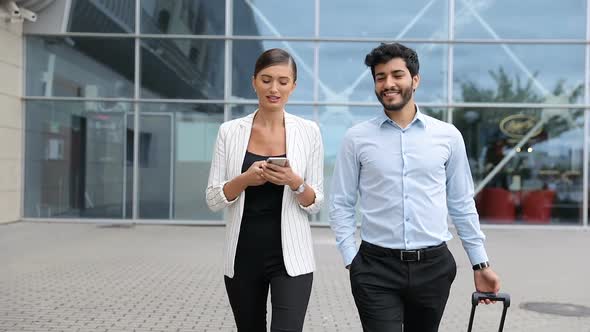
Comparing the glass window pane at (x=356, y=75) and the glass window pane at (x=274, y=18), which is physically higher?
the glass window pane at (x=274, y=18)

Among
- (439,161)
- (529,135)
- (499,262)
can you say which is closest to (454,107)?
(529,135)

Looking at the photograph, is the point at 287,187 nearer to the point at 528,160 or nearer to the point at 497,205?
the point at 497,205

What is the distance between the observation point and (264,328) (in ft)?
9.64

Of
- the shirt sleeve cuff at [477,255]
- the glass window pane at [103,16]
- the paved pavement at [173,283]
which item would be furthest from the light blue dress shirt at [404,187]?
the glass window pane at [103,16]

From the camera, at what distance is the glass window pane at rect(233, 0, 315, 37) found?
13695 mm

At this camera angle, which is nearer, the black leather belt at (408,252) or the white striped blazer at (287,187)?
the black leather belt at (408,252)

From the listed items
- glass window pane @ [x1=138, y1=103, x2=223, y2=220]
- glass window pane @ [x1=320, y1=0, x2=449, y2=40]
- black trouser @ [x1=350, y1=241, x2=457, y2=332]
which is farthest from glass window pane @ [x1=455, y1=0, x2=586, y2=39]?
black trouser @ [x1=350, y1=241, x2=457, y2=332]

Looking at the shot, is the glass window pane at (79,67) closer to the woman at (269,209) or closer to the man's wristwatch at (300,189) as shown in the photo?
the woman at (269,209)

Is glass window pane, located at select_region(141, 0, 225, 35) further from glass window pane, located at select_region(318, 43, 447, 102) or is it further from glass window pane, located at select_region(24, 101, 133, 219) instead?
glass window pane, located at select_region(318, 43, 447, 102)

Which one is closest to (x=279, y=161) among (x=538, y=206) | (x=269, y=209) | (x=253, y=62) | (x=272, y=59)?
(x=269, y=209)

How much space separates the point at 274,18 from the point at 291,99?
187 cm

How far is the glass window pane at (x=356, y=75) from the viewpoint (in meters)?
13.6

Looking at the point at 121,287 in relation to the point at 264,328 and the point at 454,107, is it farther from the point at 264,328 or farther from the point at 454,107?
the point at 454,107

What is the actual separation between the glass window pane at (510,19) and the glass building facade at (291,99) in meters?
0.02
